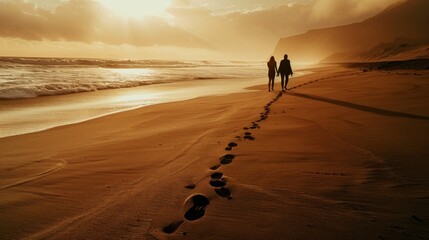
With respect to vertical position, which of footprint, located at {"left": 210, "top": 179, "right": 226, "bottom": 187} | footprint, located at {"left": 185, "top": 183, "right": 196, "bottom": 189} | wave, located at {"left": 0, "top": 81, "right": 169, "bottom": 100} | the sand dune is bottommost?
footprint, located at {"left": 210, "top": 179, "right": 226, "bottom": 187}

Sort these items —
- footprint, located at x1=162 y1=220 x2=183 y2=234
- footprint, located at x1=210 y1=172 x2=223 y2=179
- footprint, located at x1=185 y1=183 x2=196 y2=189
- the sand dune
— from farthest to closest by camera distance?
the sand dune, footprint, located at x1=210 y1=172 x2=223 y2=179, footprint, located at x1=185 y1=183 x2=196 y2=189, footprint, located at x1=162 y1=220 x2=183 y2=234

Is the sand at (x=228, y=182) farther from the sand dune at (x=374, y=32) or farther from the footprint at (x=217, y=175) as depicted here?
the sand dune at (x=374, y=32)

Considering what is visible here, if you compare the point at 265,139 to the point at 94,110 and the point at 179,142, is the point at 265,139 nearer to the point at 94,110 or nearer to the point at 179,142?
the point at 179,142

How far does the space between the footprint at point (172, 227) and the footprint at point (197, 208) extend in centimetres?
9

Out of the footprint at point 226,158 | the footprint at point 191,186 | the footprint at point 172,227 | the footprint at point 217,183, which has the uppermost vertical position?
the footprint at point 191,186

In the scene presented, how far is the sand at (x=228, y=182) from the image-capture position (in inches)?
78.3

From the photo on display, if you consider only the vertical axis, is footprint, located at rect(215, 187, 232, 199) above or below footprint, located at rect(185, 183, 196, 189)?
below

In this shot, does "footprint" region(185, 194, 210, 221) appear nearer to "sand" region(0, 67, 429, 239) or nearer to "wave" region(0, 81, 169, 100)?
"sand" region(0, 67, 429, 239)

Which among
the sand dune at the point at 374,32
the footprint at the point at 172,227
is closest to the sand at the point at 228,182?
the footprint at the point at 172,227

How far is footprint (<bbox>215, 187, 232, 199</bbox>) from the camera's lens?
244cm

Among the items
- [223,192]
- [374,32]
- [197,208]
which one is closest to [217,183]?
[223,192]

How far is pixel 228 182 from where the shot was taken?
107 inches

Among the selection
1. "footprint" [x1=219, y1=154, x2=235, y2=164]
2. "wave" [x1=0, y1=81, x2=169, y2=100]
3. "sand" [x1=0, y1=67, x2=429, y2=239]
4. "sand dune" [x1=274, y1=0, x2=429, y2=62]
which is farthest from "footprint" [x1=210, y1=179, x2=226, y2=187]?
"sand dune" [x1=274, y1=0, x2=429, y2=62]

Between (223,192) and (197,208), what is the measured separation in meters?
0.33
